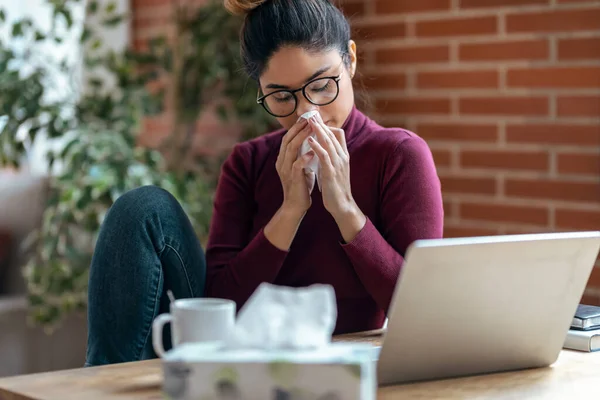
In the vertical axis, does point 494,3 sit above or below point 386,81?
above

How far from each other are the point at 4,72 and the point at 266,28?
1.33m

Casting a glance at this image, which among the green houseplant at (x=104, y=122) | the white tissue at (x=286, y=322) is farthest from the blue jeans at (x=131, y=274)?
the green houseplant at (x=104, y=122)

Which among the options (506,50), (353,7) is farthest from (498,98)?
(353,7)

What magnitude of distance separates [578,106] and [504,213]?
343mm

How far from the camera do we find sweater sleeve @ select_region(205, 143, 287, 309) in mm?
1699

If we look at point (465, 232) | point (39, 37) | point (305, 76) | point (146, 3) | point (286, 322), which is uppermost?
point (146, 3)

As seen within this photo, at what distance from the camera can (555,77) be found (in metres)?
2.29

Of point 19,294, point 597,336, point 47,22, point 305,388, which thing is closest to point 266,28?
point 597,336

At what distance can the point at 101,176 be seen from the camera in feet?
8.80

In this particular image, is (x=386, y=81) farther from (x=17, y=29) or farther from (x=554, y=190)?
(x=17, y=29)

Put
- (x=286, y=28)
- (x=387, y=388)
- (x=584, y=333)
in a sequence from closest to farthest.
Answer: (x=387, y=388) → (x=584, y=333) → (x=286, y=28)

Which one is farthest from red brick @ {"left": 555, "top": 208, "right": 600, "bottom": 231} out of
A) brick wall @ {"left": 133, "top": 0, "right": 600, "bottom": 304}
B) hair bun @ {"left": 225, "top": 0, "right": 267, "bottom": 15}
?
hair bun @ {"left": 225, "top": 0, "right": 267, "bottom": 15}

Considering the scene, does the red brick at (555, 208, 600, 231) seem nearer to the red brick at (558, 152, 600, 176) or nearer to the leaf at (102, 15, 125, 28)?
the red brick at (558, 152, 600, 176)

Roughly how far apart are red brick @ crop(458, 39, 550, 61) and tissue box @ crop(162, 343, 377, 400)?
1567 mm
